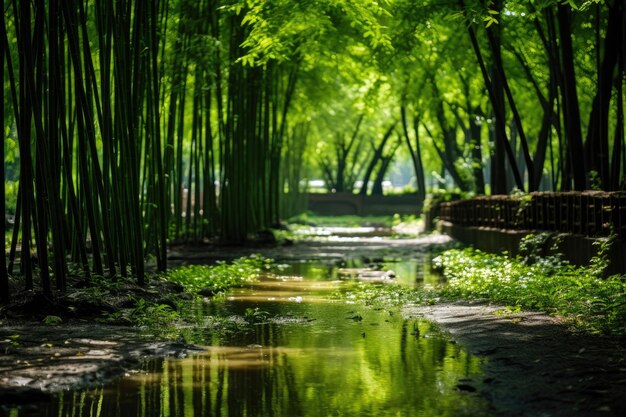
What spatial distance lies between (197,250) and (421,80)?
29.9ft

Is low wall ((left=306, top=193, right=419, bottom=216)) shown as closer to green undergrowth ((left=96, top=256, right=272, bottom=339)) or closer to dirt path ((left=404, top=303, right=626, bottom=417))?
green undergrowth ((left=96, top=256, right=272, bottom=339))

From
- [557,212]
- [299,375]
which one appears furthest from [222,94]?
[299,375]

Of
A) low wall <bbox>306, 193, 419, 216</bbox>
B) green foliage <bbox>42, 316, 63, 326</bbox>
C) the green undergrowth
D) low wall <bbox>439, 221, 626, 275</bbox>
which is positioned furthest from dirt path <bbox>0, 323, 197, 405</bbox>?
low wall <bbox>306, 193, 419, 216</bbox>

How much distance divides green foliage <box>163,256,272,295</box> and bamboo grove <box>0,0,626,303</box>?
0.52 metres

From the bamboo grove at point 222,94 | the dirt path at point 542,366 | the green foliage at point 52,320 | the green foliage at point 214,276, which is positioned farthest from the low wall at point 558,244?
the green foliage at point 52,320

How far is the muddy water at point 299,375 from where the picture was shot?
5102 mm

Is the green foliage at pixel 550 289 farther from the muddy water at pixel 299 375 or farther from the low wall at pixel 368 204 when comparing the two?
the low wall at pixel 368 204

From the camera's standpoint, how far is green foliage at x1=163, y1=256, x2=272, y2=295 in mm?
11945

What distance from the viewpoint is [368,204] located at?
4991cm

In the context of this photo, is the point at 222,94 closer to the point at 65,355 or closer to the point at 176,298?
the point at 176,298

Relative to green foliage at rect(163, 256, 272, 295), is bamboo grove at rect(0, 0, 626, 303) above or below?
above

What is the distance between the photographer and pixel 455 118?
97.5 ft

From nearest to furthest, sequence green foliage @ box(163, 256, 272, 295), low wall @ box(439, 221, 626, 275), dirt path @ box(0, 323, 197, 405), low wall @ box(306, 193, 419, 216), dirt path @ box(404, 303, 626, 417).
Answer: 1. dirt path @ box(404, 303, 626, 417)
2. dirt path @ box(0, 323, 197, 405)
3. low wall @ box(439, 221, 626, 275)
4. green foliage @ box(163, 256, 272, 295)
5. low wall @ box(306, 193, 419, 216)

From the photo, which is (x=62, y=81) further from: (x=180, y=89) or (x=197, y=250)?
(x=197, y=250)
